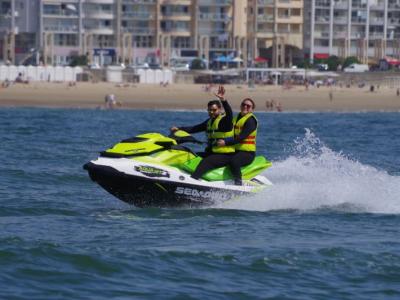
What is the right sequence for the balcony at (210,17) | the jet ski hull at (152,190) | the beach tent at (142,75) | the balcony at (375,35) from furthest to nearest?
the balcony at (375,35), the balcony at (210,17), the beach tent at (142,75), the jet ski hull at (152,190)

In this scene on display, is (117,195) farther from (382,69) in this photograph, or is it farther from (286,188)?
(382,69)

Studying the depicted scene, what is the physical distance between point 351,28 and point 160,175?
3222 inches

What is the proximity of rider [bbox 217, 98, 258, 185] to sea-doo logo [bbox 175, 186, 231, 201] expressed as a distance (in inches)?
9.1

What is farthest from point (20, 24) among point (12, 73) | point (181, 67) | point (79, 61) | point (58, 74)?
point (12, 73)

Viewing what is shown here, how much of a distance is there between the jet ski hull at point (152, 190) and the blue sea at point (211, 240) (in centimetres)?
13

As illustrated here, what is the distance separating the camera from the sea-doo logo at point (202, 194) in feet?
47.7

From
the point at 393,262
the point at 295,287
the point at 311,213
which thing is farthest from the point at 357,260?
the point at 311,213

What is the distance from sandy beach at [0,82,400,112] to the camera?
183 feet

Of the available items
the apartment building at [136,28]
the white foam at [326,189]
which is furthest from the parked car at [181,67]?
the white foam at [326,189]

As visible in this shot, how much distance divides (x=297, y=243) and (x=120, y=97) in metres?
46.6

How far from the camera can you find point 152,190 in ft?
47.3

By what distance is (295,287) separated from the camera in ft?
36.3

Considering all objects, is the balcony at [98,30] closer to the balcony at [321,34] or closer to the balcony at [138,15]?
the balcony at [138,15]

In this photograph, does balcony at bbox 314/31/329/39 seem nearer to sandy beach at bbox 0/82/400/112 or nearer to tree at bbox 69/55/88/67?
tree at bbox 69/55/88/67
